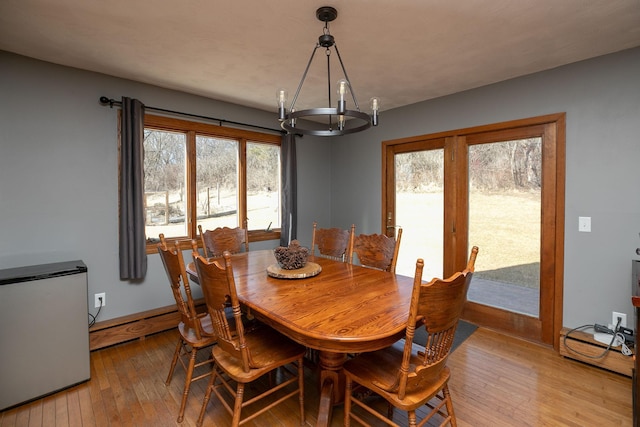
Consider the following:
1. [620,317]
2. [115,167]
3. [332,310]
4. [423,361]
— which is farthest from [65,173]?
[620,317]

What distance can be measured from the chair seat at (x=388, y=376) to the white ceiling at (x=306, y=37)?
1964 mm

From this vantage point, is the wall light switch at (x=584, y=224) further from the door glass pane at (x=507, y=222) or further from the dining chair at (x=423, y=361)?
the dining chair at (x=423, y=361)

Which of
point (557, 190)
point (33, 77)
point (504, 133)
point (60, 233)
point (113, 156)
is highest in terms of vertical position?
point (33, 77)

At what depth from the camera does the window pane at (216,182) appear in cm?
346

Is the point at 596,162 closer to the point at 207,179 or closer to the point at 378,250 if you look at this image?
the point at 378,250

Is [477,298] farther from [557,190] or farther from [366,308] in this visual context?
[366,308]

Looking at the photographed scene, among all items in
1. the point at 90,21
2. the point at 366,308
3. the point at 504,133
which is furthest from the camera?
the point at 504,133

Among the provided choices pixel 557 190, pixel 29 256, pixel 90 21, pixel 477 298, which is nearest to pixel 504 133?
pixel 557 190

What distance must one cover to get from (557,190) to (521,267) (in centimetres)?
79

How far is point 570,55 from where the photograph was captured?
2375 millimetres

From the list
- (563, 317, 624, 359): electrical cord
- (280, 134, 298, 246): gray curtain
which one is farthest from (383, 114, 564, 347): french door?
(280, 134, 298, 246): gray curtain

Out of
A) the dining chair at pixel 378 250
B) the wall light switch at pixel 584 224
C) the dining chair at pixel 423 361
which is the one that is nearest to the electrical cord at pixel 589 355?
the wall light switch at pixel 584 224

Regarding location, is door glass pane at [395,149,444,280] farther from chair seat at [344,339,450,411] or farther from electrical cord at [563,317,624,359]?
chair seat at [344,339,450,411]

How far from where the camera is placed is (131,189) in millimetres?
2814
